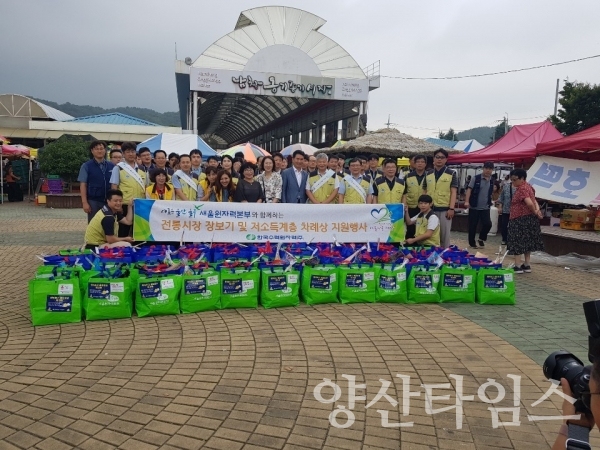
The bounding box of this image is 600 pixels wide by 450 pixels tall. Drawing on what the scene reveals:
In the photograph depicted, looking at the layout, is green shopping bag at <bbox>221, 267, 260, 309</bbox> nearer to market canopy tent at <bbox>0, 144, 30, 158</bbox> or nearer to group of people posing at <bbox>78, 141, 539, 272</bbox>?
group of people posing at <bbox>78, 141, 539, 272</bbox>

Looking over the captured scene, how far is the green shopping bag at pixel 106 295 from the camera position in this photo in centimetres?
447

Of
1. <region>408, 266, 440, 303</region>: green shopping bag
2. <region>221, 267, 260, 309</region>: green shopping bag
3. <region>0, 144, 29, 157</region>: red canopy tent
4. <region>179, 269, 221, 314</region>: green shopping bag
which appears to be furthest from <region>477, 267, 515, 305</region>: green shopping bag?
<region>0, 144, 29, 157</region>: red canopy tent

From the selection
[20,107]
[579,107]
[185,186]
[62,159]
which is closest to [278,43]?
[62,159]

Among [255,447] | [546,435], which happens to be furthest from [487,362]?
[255,447]

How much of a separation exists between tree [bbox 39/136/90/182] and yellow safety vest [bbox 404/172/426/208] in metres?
14.3

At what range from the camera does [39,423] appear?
8.98 feet

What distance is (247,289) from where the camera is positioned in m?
5.01

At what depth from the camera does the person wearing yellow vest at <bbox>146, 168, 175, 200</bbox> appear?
21.5ft

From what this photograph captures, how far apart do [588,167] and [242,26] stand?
972 inches

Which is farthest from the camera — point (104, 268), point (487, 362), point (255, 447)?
point (104, 268)

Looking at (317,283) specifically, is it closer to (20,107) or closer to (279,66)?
(279,66)

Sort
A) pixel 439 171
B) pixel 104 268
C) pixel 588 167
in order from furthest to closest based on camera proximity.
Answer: pixel 588 167
pixel 439 171
pixel 104 268

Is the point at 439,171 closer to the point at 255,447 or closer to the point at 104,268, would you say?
the point at 104,268

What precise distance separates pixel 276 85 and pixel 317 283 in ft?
73.6
